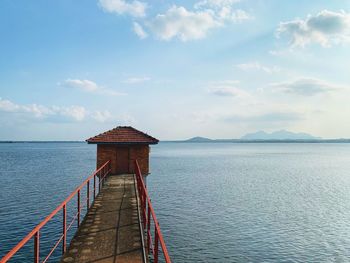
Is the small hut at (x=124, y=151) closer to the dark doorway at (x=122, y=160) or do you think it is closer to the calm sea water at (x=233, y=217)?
the dark doorway at (x=122, y=160)

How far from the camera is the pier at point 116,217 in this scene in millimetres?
7578

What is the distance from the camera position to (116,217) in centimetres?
1129

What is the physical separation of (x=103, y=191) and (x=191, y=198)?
17.9 metres

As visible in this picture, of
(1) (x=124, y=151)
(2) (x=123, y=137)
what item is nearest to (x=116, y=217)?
(1) (x=124, y=151)

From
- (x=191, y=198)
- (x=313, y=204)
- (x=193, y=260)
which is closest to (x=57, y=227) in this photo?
(x=193, y=260)

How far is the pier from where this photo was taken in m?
7.58

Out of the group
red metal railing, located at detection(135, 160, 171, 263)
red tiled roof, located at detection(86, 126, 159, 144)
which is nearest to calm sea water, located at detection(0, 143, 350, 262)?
red tiled roof, located at detection(86, 126, 159, 144)

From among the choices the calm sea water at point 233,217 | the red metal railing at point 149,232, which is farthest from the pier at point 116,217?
the calm sea water at point 233,217

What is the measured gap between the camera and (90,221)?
10.8 metres

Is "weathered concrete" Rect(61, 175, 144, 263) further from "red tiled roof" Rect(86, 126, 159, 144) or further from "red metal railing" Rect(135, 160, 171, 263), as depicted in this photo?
"red tiled roof" Rect(86, 126, 159, 144)

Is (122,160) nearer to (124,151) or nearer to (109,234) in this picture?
(124,151)

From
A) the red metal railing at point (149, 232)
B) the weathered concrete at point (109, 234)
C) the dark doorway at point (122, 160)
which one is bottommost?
the weathered concrete at point (109, 234)

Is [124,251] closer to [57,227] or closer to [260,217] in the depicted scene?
[57,227]

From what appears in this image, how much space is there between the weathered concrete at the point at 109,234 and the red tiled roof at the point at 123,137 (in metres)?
6.88
